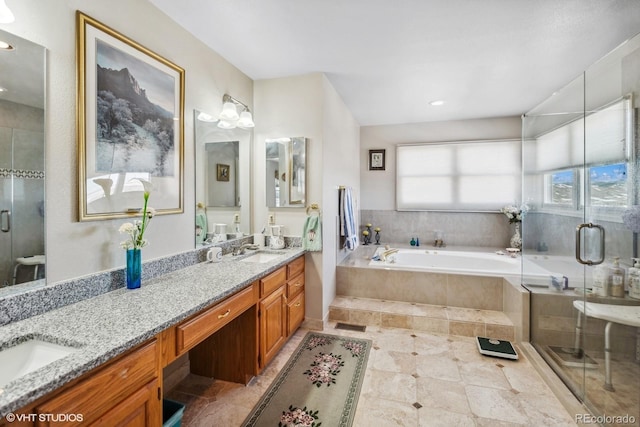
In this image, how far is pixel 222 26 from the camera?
2086 mm

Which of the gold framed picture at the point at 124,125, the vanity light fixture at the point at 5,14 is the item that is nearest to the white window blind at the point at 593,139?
the gold framed picture at the point at 124,125

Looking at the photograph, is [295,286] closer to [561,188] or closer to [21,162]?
[21,162]

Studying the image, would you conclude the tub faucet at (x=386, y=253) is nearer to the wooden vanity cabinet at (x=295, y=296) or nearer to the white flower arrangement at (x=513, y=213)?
the wooden vanity cabinet at (x=295, y=296)

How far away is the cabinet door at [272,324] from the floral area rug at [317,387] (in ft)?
0.56

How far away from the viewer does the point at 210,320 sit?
1.57 metres

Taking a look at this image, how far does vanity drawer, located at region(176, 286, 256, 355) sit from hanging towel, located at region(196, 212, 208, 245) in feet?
2.12

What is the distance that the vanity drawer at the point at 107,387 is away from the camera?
0.89 m

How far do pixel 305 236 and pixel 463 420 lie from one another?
71.0 inches

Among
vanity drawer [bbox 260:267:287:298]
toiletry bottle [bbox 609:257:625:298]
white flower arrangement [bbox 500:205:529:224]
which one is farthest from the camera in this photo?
white flower arrangement [bbox 500:205:529:224]

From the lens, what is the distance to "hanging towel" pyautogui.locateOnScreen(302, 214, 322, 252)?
9.27 ft

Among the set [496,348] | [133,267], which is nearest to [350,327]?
[496,348]

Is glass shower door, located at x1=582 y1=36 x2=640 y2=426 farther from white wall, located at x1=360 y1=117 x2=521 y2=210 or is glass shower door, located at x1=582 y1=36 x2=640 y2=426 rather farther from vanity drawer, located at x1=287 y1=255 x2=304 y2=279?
white wall, located at x1=360 y1=117 x2=521 y2=210

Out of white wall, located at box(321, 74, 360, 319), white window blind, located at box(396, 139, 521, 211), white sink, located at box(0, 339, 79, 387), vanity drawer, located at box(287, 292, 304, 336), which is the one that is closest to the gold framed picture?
white sink, located at box(0, 339, 79, 387)

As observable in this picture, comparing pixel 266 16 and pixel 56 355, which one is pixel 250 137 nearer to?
pixel 266 16
